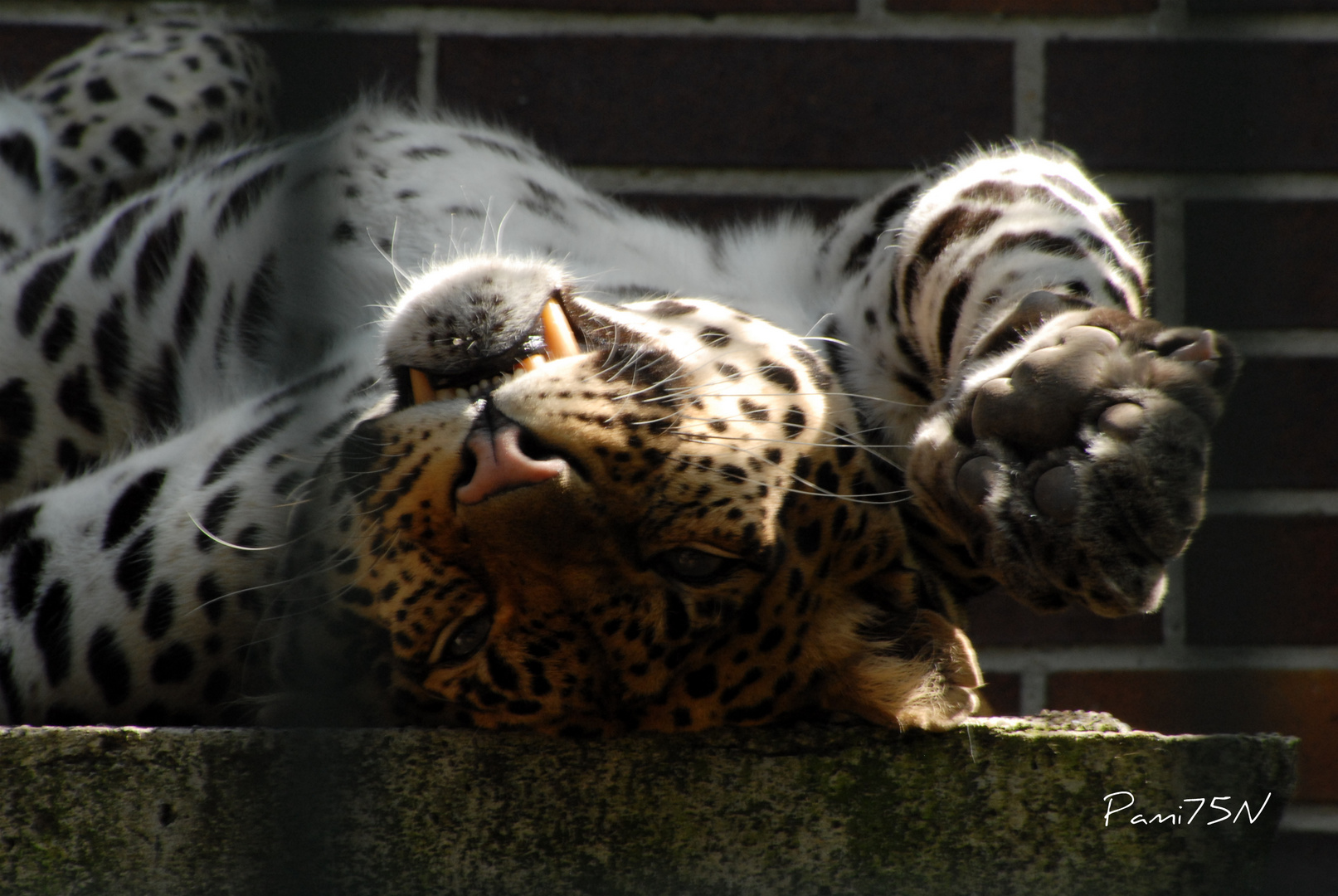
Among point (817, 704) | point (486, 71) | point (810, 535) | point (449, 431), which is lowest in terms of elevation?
point (817, 704)

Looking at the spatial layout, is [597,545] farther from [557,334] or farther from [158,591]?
[158,591]

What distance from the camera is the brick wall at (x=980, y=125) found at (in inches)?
78.3

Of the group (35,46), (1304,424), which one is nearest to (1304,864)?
(1304,424)

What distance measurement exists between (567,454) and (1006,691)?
1255 millimetres

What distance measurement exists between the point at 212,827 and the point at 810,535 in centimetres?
60

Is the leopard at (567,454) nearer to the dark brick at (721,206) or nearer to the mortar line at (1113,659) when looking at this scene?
the dark brick at (721,206)

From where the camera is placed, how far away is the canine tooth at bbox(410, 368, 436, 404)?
129 cm

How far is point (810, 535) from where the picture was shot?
1263 mm

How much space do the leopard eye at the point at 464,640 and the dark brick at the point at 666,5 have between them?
1199mm

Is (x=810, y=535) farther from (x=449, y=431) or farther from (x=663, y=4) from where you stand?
(x=663, y=4)

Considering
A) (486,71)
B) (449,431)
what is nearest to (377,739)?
(449,431)

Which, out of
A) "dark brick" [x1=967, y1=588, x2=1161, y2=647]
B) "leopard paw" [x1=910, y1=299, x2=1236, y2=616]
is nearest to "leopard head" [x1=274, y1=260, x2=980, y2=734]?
"leopard paw" [x1=910, y1=299, x2=1236, y2=616]

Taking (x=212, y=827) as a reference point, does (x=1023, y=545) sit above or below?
above
